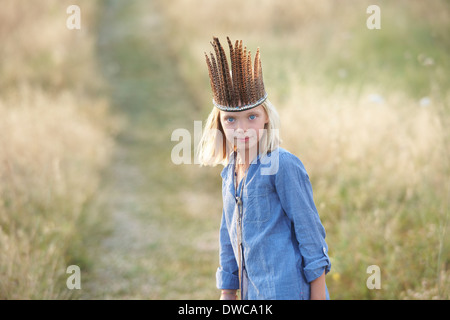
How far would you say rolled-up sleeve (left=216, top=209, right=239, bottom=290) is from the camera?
1.85 m

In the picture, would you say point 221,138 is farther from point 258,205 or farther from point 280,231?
point 280,231

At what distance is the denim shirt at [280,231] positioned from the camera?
5.10 ft

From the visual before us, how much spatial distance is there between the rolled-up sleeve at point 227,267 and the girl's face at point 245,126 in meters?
0.41

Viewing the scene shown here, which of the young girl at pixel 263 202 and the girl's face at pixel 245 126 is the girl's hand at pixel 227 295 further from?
the girl's face at pixel 245 126

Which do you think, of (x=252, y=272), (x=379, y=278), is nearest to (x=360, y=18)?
(x=379, y=278)

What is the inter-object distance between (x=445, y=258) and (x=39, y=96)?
4.75 metres

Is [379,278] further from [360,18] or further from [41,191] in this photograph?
[360,18]

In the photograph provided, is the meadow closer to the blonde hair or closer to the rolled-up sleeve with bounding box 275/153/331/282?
the blonde hair

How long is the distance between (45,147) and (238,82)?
3.38 meters

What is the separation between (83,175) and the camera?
4.73 m

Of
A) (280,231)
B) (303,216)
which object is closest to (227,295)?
(280,231)

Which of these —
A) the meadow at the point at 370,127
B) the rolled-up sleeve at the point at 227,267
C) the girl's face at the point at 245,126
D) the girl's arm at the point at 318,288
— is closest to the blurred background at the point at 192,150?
the meadow at the point at 370,127

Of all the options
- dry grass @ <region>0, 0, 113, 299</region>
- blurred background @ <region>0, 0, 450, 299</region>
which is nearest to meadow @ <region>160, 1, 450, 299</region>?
blurred background @ <region>0, 0, 450, 299</region>
